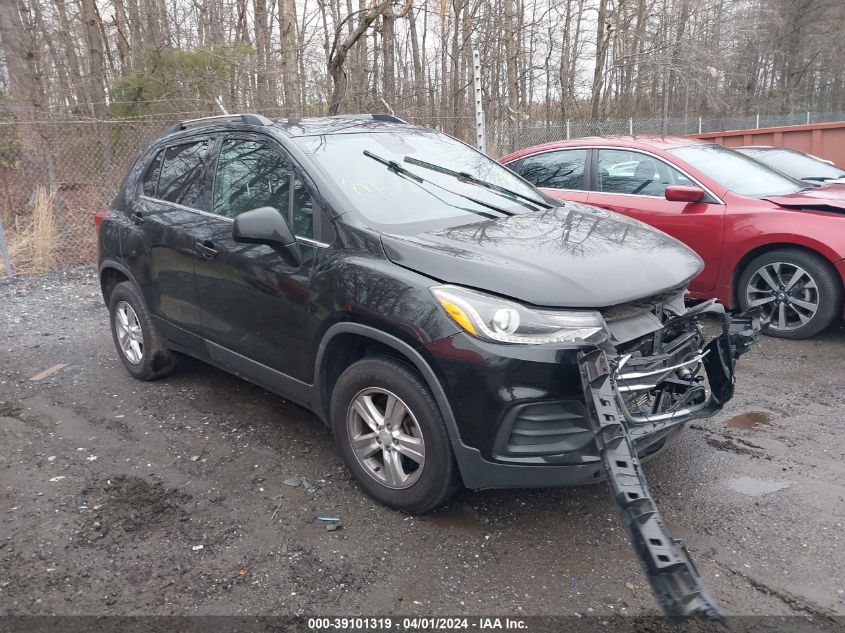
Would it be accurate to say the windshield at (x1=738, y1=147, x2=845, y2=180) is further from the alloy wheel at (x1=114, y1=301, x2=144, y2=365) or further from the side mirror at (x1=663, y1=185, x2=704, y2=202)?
the alloy wheel at (x1=114, y1=301, x2=144, y2=365)

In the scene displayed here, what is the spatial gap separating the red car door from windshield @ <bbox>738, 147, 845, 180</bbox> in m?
2.36

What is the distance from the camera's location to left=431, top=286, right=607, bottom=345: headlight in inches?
108

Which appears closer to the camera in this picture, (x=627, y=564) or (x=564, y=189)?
(x=627, y=564)

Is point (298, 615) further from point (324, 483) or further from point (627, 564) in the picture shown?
point (627, 564)

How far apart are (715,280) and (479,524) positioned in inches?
149

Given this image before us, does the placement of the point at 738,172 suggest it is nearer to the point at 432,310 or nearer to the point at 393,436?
the point at 432,310

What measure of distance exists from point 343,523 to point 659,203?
4366mm

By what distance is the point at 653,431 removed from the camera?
2.87 metres

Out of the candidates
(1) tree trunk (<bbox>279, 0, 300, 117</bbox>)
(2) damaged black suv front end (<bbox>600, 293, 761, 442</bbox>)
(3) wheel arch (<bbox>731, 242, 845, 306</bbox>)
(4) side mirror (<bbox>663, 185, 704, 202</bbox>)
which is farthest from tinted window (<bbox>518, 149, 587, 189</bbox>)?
(1) tree trunk (<bbox>279, 0, 300, 117</bbox>)

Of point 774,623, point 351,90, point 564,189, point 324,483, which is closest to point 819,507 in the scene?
point 774,623

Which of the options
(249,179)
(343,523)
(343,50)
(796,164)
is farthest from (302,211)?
(343,50)

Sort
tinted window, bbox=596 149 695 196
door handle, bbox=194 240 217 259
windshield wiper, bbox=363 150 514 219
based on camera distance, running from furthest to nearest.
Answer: tinted window, bbox=596 149 695 196, door handle, bbox=194 240 217 259, windshield wiper, bbox=363 150 514 219

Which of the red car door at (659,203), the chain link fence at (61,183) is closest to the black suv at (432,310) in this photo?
the red car door at (659,203)

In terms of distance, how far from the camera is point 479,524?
125 inches
